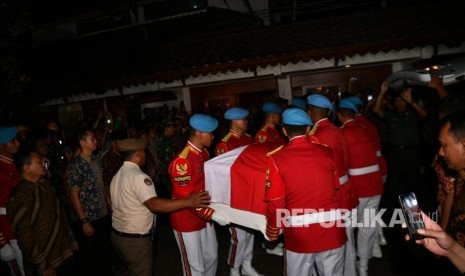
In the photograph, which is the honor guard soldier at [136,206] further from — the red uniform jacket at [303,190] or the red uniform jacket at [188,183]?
the red uniform jacket at [303,190]

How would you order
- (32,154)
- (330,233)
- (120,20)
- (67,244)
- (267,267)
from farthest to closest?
(120,20) → (267,267) → (67,244) → (32,154) → (330,233)

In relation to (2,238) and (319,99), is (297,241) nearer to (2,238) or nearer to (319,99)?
(319,99)

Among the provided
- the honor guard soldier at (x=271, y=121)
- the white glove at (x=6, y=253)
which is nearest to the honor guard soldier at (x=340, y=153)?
the honor guard soldier at (x=271, y=121)

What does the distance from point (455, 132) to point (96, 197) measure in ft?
14.1

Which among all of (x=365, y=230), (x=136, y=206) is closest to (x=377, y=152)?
(x=365, y=230)

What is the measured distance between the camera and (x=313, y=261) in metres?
3.22

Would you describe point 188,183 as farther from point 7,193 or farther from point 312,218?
point 7,193

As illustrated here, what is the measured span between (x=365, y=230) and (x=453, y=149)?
8.39ft

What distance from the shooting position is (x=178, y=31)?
11.8m

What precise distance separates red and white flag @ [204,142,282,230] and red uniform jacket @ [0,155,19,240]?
2613 millimetres

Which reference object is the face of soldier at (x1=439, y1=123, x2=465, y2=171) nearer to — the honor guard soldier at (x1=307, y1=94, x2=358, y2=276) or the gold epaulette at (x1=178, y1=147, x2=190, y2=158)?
the honor guard soldier at (x1=307, y1=94, x2=358, y2=276)

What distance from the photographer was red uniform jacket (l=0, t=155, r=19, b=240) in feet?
13.6

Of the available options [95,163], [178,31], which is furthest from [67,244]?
[178,31]

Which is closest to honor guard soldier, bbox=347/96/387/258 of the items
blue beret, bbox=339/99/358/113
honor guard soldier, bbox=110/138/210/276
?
blue beret, bbox=339/99/358/113
